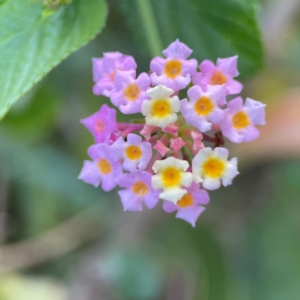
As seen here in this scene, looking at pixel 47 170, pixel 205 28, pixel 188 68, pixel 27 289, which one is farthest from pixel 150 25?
pixel 27 289

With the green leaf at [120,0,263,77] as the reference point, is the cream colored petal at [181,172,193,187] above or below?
below

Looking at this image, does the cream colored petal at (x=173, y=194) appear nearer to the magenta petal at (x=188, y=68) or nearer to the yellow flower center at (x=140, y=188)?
the yellow flower center at (x=140, y=188)

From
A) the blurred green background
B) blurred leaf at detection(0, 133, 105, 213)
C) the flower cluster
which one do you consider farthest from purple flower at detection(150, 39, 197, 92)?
blurred leaf at detection(0, 133, 105, 213)

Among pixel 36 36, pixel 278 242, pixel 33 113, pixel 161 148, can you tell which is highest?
pixel 36 36

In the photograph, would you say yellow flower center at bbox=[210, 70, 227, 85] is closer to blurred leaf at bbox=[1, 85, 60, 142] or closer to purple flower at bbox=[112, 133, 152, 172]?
purple flower at bbox=[112, 133, 152, 172]

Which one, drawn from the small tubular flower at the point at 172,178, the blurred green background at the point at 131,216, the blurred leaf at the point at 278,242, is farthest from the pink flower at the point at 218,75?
the blurred leaf at the point at 278,242

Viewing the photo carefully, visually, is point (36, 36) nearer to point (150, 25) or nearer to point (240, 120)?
point (150, 25)

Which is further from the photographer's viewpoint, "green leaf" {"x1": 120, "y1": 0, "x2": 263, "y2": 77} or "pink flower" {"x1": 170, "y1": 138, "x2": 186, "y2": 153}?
"green leaf" {"x1": 120, "y1": 0, "x2": 263, "y2": 77}
